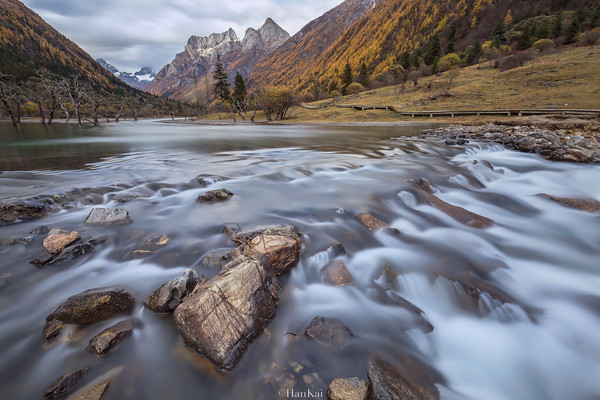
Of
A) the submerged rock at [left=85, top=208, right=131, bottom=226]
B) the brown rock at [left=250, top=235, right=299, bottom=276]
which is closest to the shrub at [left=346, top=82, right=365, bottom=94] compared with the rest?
the submerged rock at [left=85, top=208, right=131, bottom=226]

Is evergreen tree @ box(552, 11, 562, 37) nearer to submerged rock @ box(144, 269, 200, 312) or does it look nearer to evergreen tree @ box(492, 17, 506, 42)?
evergreen tree @ box(492, 17, 506, 42)

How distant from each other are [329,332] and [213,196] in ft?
15.3

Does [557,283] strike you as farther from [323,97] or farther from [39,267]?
[323,97]

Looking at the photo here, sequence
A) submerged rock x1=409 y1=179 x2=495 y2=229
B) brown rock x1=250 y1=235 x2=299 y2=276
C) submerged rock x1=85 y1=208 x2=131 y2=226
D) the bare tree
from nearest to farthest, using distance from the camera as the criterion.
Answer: brown rock x1=250 y1=235 x2=299 y2=276 → submerged rock x1=85 y1=208 x2=131 y2=226 → submerged rock x1=409 y1=179 x2=495 y2=229 → the bare tree

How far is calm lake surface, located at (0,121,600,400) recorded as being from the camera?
7.70 ft

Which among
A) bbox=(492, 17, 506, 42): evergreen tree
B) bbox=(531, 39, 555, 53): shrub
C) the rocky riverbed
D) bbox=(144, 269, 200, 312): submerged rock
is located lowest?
bbox=(144, 269, 200, 312): submerged rock

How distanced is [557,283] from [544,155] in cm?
1053

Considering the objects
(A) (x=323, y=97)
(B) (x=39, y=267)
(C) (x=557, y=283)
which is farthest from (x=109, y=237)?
(A) (x=323, y=97)

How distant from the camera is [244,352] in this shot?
7.84 feet

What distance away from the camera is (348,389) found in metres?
2.04

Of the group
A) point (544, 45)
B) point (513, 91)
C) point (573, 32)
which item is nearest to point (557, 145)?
point (513, 91)

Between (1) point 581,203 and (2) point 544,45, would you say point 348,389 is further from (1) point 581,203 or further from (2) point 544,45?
(2) point 544,45

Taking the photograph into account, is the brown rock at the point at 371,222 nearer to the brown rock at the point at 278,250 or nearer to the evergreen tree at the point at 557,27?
the brown rock at the point at 278,250

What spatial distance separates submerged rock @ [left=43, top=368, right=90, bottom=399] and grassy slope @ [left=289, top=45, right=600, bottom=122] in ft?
117
